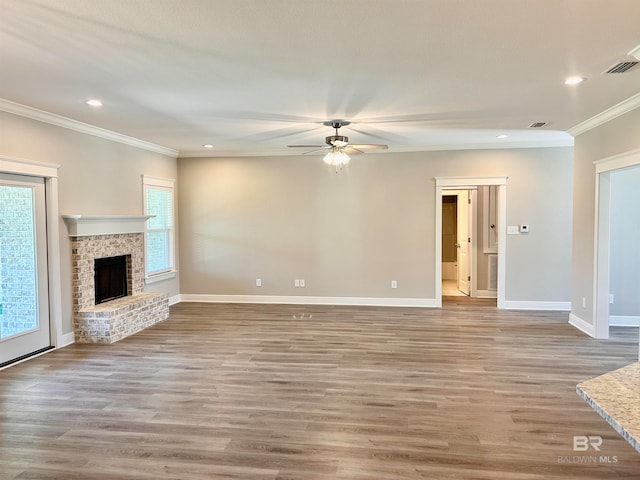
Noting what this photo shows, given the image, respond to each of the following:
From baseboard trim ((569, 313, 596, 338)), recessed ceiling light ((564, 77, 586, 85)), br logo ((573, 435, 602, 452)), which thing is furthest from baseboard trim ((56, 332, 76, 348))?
baseboard trim ((569, 313, 596, 338))

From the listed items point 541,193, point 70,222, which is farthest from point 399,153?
point 70,222

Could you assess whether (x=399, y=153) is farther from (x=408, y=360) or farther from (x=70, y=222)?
(x=70, y=222)

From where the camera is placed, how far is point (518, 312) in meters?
6.40

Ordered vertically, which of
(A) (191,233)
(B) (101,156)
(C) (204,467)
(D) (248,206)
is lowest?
(C) (204,467)

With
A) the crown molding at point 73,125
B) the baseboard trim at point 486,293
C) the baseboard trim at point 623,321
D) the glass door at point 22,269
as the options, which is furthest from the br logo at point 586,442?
the crown molding at point 73,125

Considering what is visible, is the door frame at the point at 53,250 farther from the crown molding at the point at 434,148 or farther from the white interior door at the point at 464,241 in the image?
the white interior door at the point at 464,241

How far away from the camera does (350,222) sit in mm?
7016

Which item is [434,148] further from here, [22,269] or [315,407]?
[22,269]

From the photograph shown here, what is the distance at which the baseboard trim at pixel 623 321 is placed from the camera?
5562 millimetres

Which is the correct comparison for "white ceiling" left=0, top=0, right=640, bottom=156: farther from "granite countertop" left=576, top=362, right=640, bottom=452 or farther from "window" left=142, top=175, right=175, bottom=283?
"granite countertop" left=576, top=362, right=640, bottom=452

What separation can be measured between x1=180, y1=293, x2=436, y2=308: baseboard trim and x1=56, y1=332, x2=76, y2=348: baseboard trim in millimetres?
2552

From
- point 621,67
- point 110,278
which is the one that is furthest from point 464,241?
point 110,278

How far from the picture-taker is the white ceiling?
2289 mm

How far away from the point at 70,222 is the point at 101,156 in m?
1.10
